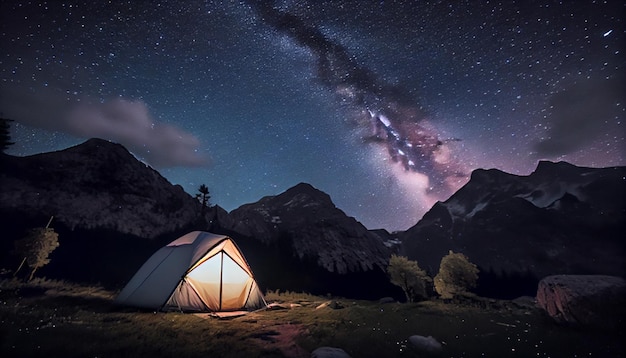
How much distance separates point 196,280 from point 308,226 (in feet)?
301

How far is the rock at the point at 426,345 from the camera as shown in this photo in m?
7.06

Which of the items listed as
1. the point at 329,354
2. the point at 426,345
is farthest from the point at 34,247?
the point at 426,345

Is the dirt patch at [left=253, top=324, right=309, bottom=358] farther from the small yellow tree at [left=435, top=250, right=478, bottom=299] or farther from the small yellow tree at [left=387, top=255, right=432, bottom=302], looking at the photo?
the small yellow tree at [left=435, top=250, right=478, bottom=299]

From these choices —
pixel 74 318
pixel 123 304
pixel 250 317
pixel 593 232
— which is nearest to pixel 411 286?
pixel 250 317

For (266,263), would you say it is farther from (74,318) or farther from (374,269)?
(74,318)

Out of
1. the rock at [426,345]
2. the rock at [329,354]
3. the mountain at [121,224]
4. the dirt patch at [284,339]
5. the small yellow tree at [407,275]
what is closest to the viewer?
the rock at [329,354]

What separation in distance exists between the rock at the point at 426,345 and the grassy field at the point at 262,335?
24 centimetres

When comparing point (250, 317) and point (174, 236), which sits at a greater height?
point (174, 236)

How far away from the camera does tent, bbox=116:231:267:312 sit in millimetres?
10812

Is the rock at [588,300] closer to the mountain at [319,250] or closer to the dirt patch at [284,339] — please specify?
the dirt patch at [284,339]

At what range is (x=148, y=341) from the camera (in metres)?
6.45

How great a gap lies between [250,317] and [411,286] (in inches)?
722

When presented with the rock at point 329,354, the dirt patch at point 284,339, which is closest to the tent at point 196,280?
the dirt patch at point 284,339

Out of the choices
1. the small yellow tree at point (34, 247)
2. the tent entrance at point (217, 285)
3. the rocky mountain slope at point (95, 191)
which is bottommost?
the tent entrance at point (217, 285)
